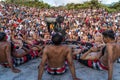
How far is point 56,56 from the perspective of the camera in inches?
146

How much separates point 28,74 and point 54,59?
1.94 ft

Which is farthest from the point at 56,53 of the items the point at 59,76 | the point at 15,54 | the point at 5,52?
the point at 15,54

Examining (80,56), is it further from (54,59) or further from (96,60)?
(54,59)

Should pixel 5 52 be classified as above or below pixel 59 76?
above

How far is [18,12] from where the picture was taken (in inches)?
766

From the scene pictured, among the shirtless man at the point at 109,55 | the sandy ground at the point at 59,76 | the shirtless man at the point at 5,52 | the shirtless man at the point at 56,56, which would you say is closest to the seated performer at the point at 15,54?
the shirtless man at the point at 5,52

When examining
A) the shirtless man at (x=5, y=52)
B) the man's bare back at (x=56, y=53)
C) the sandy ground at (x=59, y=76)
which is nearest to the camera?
the man's bare back at (x=56, y=53)

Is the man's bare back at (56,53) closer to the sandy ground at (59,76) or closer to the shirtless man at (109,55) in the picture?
the sandy ground at (59,76)

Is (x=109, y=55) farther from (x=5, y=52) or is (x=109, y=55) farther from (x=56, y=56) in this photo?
(x=5, y=52)

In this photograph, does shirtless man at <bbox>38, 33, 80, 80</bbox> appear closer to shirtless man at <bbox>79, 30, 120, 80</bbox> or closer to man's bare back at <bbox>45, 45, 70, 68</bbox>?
man's bare back at <bbox>45, 45, 70, 68</bbox>

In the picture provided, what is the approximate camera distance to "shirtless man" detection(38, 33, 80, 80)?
3504 millimetres

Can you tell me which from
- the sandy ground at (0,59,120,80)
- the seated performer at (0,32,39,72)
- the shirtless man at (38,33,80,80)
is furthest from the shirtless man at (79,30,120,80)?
the seated performer at (0,32,39,72)

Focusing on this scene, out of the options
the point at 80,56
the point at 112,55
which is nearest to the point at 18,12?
the point at 80,56

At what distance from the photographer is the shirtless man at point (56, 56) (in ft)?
11.5
